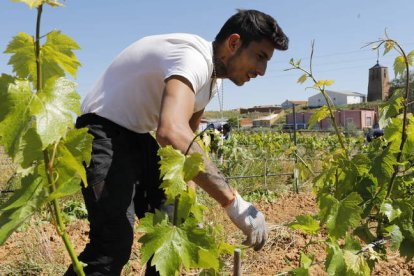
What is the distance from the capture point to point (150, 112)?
2131 mm

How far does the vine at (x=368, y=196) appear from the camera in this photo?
5.37 feet

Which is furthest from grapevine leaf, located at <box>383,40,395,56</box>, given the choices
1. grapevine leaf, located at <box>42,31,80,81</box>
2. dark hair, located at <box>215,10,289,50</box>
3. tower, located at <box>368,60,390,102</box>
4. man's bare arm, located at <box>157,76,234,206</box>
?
tower, located at <box>368,60,390,102</box>

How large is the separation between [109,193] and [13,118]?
1.15 metres

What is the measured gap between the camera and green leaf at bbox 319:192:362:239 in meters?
1.64

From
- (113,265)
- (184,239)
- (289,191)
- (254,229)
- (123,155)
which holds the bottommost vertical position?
(289,191)

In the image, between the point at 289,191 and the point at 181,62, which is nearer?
the point at 181,62

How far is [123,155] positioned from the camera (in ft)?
6.87

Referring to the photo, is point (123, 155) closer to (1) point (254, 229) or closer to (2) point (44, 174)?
(1) point (254, 229)

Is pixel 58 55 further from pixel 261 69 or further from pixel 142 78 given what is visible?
pixel 261 69

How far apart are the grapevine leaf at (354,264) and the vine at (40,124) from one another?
974 mm

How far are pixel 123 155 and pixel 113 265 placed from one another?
49 cm

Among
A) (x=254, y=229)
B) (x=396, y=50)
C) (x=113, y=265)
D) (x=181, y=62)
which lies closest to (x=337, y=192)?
(x=254, y=229)

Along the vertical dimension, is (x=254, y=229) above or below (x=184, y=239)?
below

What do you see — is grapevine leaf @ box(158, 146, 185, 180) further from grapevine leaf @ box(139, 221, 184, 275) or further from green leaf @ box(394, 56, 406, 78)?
green leaf @ box(394, 56, 406, 78)
